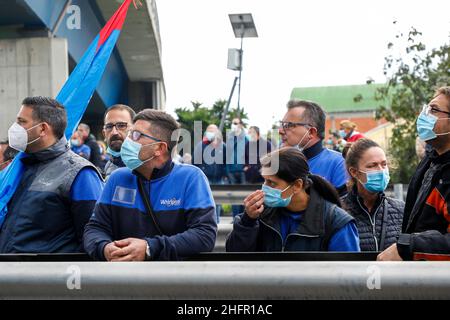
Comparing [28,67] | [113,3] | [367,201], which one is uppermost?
[113,3]

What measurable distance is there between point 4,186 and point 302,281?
2915mm

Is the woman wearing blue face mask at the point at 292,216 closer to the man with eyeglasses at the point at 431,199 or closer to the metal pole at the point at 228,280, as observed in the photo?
the man with eyeglasses at the point at 431,199

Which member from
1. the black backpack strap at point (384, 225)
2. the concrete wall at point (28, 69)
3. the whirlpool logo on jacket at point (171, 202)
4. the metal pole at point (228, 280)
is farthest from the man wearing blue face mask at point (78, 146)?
the metal pole at point (228, 280)

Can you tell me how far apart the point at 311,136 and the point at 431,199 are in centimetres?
260

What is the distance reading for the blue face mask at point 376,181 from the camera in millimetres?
4941

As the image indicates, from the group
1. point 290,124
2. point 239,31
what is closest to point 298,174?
point 290,124

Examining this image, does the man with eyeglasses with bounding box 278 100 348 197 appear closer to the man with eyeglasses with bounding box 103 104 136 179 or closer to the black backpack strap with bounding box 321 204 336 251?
the man with eyeglasses with bounding box 103 104 136 179

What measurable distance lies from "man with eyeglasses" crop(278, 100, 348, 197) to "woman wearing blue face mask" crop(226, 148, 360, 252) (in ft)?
4.92

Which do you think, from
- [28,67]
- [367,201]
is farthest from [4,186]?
[28,67]

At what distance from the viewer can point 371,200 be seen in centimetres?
497

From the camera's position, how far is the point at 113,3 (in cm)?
1694

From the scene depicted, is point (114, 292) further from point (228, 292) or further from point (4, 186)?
point (4, 186)

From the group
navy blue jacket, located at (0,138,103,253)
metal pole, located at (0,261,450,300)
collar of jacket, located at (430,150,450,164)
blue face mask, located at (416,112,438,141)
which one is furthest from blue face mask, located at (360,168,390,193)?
metal pole, located at (0,261,450,300)

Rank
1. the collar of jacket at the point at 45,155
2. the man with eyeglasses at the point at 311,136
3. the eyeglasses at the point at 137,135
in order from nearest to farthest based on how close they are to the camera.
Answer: the eyeglasses at the point at 137,135 → the collar of jacket at the point at 45,155 → the man with eyeglasses at the point at 311,136
